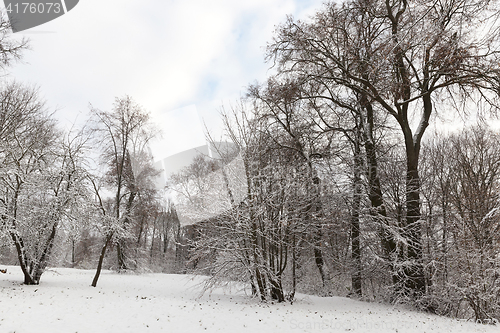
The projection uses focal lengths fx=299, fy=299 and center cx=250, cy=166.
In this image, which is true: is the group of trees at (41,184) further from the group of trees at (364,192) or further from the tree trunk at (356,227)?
the tree trunk at (356,227)

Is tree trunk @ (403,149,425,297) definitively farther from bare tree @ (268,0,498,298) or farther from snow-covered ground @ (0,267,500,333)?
snow-covered ground @ (0,267,500,333)

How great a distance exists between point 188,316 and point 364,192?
7362 millimetres

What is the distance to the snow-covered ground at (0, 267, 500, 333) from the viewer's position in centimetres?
602

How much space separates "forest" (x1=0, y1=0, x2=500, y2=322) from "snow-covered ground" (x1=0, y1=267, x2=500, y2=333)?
1.23 metres

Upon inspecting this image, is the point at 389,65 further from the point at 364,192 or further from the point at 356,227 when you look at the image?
the point at 356,227

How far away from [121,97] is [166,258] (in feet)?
62.3

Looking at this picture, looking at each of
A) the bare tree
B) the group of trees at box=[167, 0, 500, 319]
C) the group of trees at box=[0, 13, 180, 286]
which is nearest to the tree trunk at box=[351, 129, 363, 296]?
the group of trees at box=[167, 0, 500, 319]

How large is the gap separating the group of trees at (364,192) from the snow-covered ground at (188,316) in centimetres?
127

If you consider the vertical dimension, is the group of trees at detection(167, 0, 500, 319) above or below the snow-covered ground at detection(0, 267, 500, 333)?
above

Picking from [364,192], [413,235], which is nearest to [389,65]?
[364,192]

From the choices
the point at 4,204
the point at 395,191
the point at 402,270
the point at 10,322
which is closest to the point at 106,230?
the point at 4,204

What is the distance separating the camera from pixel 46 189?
10.7 m

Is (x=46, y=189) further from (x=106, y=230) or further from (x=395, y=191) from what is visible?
(x=395, y=191)

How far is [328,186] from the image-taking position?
11242mm
